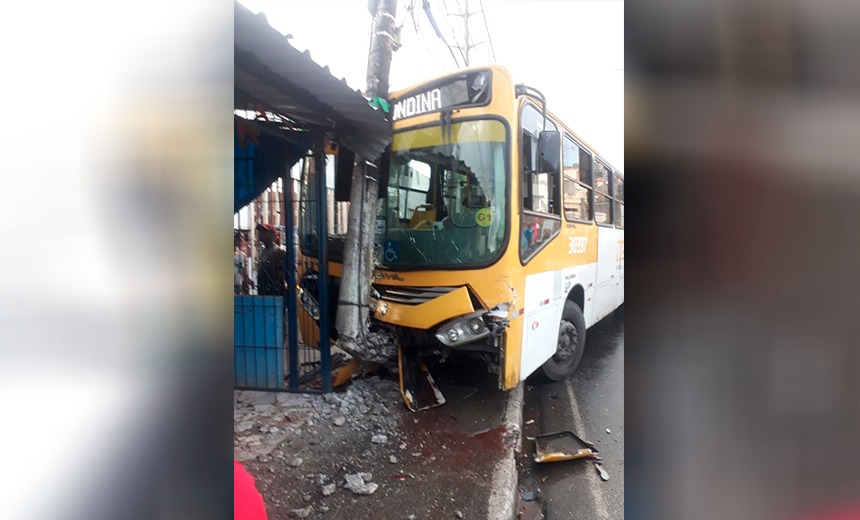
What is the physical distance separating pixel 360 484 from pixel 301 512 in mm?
435

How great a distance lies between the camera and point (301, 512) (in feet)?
8.99

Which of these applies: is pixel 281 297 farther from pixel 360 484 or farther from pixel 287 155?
pixel 360 484

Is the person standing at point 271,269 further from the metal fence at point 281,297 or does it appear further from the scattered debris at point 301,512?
the scattered debris at point 301,512

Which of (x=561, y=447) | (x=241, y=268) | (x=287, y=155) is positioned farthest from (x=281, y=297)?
(x=561, y=447)

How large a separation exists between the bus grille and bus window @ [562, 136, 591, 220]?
197 cm

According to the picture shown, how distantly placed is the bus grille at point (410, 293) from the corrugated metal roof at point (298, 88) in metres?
1.32

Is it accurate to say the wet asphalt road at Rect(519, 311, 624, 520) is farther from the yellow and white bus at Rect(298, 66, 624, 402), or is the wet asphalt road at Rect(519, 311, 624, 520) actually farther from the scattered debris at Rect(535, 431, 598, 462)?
the yellow and white bus at Rect(298, 66, 624, 402)
